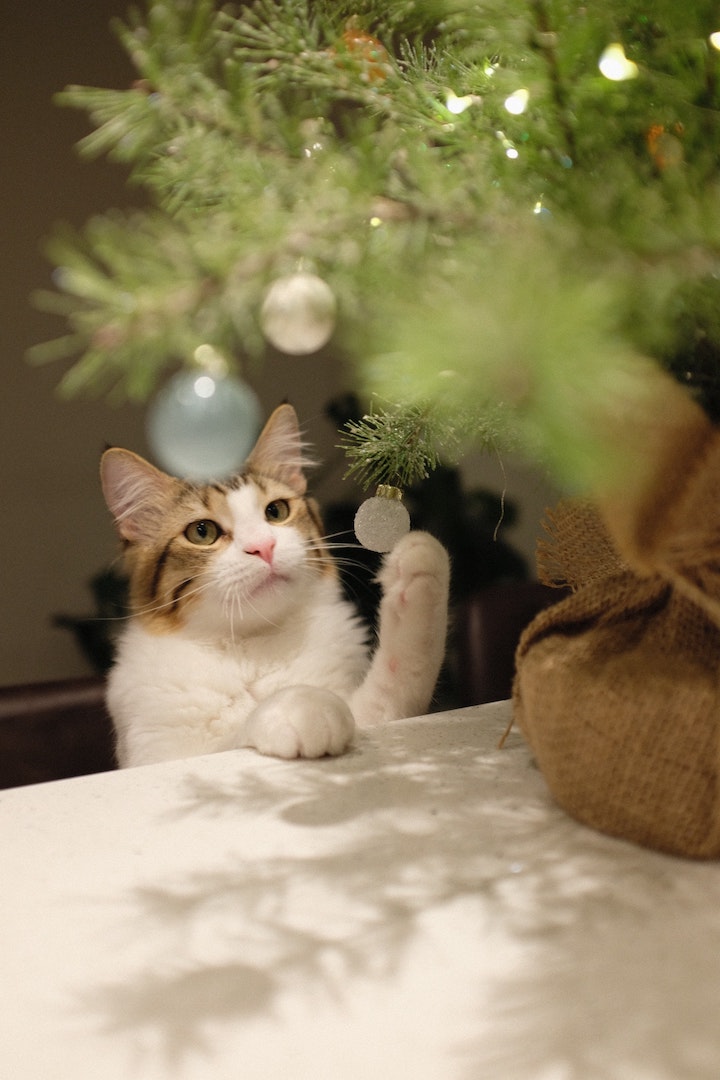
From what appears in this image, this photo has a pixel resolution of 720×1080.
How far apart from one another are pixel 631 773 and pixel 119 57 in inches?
67.5

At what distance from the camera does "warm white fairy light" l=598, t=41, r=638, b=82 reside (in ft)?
1.05

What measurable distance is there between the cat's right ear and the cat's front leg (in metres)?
0.37

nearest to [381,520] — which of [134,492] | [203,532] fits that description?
[203,532]

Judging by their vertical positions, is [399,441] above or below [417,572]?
above

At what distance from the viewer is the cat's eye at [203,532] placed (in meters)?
1.06

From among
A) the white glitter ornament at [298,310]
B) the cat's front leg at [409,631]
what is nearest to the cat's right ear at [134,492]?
the cat's front leg at [409,631]

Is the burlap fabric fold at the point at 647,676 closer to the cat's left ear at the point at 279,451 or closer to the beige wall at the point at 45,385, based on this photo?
the cat's left ear at the point at 279,451

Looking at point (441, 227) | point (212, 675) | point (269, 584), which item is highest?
point (441, 227)

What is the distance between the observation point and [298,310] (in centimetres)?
29

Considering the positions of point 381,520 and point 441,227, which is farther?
point 381,520

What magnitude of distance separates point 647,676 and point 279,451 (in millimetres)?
902

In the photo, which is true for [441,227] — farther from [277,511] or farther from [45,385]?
[45,385]

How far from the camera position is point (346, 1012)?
33 cm

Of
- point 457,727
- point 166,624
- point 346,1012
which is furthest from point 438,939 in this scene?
point 166,624
